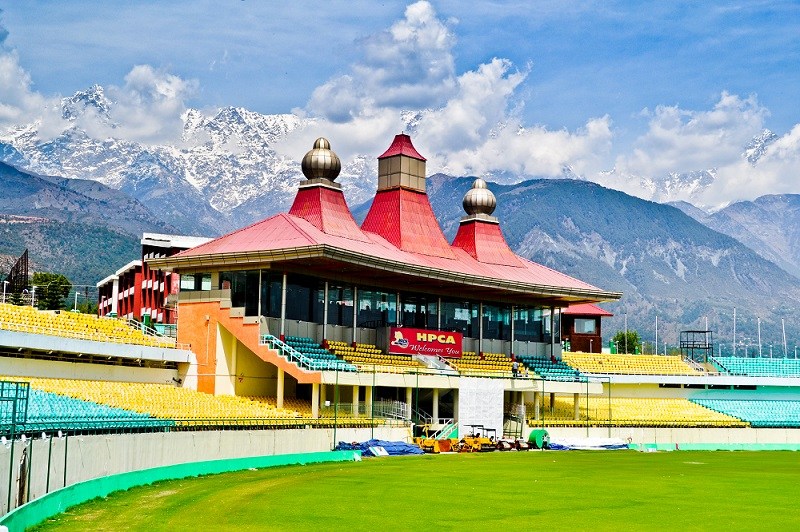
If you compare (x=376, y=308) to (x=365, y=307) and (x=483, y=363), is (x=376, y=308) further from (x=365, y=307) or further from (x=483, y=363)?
(x=483, y=363)

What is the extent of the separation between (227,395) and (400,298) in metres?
15.0

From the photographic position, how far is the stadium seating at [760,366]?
293 ft

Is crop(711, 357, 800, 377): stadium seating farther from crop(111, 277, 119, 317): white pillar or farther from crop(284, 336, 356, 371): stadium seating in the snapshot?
crop(111, 277, 119, 317): white pillar

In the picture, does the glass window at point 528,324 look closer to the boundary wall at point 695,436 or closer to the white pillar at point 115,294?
the boundary wall at point 695,436

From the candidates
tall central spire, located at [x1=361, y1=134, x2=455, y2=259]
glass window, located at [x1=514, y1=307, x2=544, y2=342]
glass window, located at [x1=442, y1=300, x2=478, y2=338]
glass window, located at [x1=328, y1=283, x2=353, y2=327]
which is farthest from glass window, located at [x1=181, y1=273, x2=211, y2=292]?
glass window, located at [x1=514, y1=307, x2=544, y2=342]

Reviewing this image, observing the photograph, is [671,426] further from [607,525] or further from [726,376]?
[607,525]

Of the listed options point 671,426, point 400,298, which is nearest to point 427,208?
point 400,298

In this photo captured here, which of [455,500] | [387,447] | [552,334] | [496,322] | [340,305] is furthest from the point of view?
[552,334]

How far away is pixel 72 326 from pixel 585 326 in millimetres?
61568

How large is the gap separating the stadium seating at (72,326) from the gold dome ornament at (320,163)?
15303 millimetres

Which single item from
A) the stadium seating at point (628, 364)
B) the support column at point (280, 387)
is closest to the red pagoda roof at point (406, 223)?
the support column at point (280, 387)

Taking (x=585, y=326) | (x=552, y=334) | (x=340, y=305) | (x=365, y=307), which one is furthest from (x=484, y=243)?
(x=585, y=326)

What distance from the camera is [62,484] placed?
90.2ft

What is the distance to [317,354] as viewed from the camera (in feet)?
191
